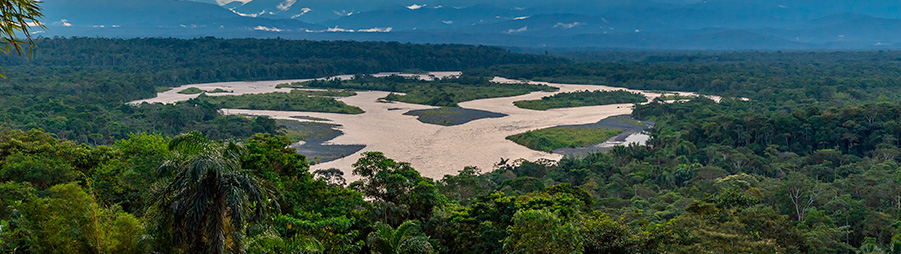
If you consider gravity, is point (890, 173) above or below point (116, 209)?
below

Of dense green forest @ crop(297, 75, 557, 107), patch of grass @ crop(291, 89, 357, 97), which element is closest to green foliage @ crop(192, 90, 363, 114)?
patch of grass @ crop(291, 89, 357, 97)

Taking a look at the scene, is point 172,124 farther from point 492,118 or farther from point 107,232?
point 107,232

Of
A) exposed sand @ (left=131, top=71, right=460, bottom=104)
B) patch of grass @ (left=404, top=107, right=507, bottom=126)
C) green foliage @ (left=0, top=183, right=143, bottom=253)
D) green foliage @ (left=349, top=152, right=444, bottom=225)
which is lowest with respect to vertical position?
patch of grass @ (left=404, top=107, right=507, bottom=126)

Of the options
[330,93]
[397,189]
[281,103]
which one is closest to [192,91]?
[330,93]

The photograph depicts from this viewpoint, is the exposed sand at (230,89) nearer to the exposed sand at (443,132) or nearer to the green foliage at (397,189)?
the exposed sand at (443,132)

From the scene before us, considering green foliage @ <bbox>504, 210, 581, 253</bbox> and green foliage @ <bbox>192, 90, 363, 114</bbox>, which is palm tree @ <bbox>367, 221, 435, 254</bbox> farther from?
green foliage @ <bbox>192, 90, 363, 114</bbox>

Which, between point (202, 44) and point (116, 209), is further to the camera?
point (202, 44)

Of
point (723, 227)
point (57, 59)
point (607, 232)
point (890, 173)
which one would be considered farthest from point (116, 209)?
point (57, 59)

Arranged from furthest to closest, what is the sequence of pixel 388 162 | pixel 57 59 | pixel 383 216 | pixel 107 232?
1. pixel 57 59
2. pixel 388 162
3. pixel 383 216
4. pixel 107 232
